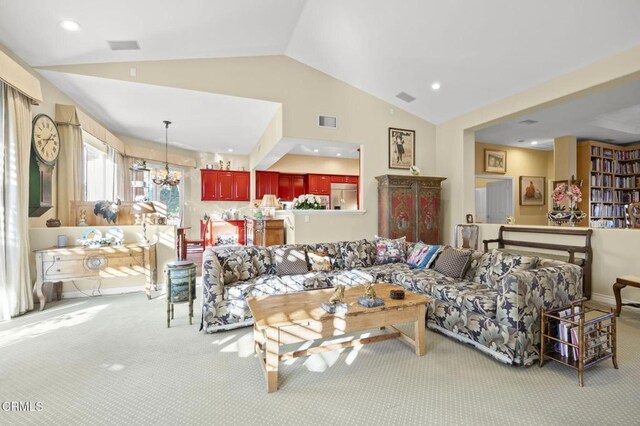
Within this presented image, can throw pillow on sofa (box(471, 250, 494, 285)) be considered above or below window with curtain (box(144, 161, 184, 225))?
below

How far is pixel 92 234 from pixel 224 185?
15.2 feet

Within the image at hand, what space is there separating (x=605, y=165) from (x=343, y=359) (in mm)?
8111

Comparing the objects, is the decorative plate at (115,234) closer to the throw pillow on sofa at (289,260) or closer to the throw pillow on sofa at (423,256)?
the throw pillow on sofa at (289,260)

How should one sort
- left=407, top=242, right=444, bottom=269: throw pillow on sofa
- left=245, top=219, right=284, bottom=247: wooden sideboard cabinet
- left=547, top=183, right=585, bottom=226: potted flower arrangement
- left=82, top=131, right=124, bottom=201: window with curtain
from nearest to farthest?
left=407, top=242, right=444, bottom=269: throw pillow on sofa, left=547, top=183, right=585, bottom=226: potted flower arrangement, left=82, top=131, right=124, bottom=201: window with curtain, left=245, top=219, right=284, bottom=247: wooden sideboard cabinet

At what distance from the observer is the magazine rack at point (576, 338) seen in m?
2.24

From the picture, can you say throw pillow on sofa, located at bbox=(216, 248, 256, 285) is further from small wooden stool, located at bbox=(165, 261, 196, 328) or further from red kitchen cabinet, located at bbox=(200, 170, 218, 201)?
red kitchen cabinet, located at bbox=(200, 170, 218, 201)

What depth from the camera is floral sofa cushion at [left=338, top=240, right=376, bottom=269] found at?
13.9 ft

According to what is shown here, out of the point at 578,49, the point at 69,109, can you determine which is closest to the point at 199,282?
the point at 69,109

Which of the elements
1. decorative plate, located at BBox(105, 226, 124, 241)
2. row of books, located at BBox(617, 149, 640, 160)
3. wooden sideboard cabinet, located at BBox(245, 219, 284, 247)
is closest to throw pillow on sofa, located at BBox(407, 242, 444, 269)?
wooden sideboard cabinet, located at BBox(245, 219, 284, 247)

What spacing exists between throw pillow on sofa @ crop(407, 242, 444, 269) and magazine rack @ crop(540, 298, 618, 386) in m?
1.58

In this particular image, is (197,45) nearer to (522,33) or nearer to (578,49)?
(522,33)

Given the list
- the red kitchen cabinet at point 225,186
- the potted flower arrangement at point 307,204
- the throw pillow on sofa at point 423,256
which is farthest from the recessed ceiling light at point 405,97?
the red kitchen cabinet at point 225,186

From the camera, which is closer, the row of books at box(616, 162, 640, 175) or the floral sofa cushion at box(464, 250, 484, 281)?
the floral sofa cushion at box(464, 250, 484, 281)

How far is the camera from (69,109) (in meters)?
4.47
